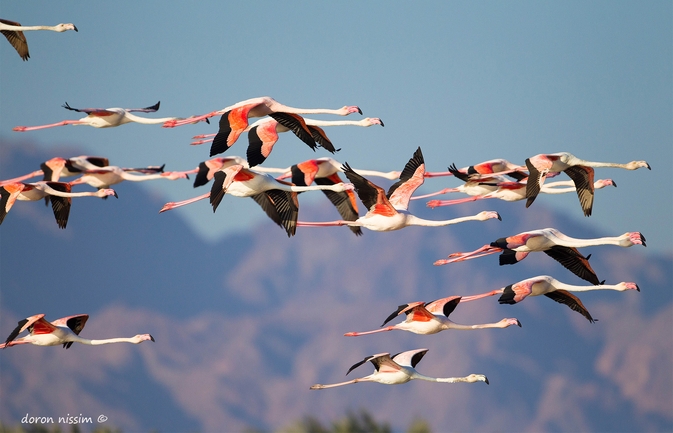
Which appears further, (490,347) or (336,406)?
(490,347)

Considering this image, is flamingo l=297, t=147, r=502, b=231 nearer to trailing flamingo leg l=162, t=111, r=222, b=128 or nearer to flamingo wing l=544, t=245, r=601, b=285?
flamingo wing l=544, t=245, r=601, b=285

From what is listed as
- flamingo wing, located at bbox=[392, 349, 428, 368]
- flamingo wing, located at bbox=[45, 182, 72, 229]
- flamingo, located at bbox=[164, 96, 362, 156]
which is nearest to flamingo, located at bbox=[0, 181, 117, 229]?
flamingo wing, located at bbox=[45, 182, 72, 229]

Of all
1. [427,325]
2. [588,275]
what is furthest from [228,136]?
[588,275]

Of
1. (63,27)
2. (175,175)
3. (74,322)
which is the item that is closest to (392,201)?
(175,175)

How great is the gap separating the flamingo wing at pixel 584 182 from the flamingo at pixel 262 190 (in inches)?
146

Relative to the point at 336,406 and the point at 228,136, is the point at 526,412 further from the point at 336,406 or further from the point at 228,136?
the point at 228,136

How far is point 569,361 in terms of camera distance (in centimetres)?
19275

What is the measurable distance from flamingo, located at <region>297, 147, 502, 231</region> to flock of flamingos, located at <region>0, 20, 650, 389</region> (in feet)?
0.05

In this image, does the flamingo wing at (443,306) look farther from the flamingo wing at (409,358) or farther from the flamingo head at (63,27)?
the flamingo head at (63,27)

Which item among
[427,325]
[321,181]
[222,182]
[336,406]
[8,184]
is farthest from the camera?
[336,406]

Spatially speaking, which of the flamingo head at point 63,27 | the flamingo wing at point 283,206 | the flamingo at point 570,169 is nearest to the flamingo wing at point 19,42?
the flamingo head at point 63,27

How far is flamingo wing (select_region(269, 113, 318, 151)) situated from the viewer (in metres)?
17.9

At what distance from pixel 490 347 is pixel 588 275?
174397 mm

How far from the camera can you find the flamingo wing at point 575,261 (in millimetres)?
18125
